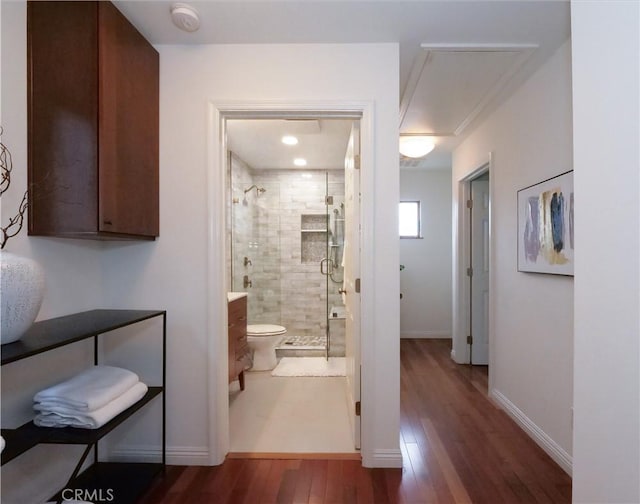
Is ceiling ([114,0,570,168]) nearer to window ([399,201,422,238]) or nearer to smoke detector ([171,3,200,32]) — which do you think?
smoke detector ([171,3,200,32])

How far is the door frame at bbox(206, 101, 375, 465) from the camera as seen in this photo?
6.04 ft

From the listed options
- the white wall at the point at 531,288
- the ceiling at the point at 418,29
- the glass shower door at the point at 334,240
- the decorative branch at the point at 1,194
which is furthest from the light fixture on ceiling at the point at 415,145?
the decorative branch at the point at 1,194

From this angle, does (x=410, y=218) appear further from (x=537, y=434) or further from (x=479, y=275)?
(x=537, y=434)

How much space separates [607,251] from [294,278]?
3.86 meters

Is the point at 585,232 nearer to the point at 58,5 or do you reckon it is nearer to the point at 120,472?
the point at 58,5

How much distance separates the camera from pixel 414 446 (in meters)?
2.07

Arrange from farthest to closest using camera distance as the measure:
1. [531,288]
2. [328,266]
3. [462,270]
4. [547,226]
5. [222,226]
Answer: [328,266], [462,270], [531,288], [547,226], [222,226]

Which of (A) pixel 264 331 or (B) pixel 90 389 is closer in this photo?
(B) pixel 90 389

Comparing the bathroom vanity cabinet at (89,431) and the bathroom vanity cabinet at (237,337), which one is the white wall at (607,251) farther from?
the bathroom vanity cabinet at (237,337)

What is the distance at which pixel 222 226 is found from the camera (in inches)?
75.9

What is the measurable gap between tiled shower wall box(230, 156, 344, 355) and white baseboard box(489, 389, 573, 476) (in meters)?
2.36

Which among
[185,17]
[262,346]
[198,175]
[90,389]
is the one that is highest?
[185,17]

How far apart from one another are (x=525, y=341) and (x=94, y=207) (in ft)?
9.10

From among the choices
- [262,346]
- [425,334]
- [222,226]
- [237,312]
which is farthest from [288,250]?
[222,226]
